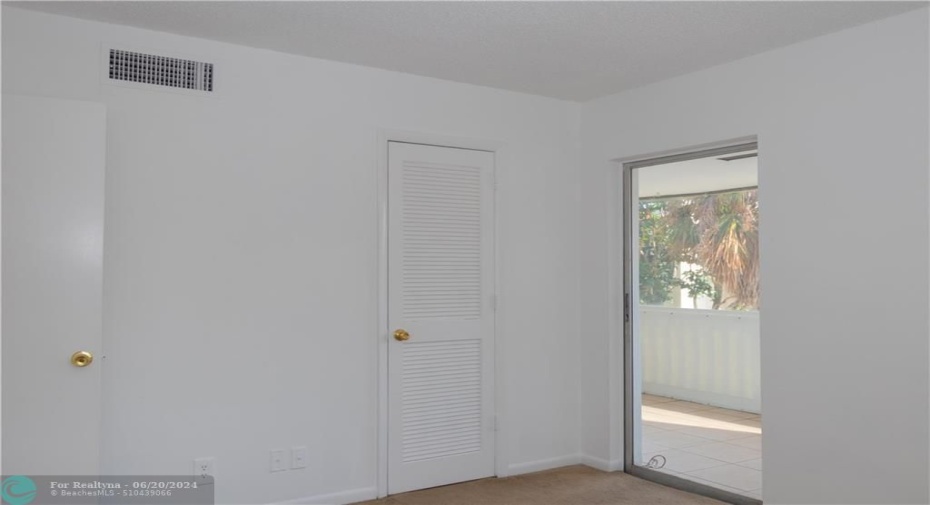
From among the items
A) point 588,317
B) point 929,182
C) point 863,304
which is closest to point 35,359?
point 588,317

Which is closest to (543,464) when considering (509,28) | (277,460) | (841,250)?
(277,460)

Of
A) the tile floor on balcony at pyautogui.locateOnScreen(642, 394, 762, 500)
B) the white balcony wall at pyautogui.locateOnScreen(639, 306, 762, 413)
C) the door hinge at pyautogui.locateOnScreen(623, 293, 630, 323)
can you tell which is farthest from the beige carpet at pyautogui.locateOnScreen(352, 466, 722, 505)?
the door hinge at pyautogui.locateOnScreen(623, 293, 630, 323)

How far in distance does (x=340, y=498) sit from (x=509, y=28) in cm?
245

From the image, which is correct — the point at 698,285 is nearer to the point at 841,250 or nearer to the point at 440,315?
the point at 841,250

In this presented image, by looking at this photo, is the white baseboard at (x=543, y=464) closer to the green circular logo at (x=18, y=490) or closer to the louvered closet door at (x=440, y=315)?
the louvered closet door at (x=440, y=315)

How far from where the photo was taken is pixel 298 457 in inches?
145

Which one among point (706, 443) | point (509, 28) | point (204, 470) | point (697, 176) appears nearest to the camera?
point (509, 28)

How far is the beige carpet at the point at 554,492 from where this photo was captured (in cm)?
387

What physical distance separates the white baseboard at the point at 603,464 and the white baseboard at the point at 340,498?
143cm

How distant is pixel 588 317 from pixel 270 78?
236 centimetres

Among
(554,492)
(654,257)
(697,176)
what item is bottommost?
(554,492)

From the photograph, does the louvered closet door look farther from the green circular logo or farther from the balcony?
the green circular logo

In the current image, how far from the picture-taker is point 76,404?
2.98 meters

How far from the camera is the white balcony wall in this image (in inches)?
153
